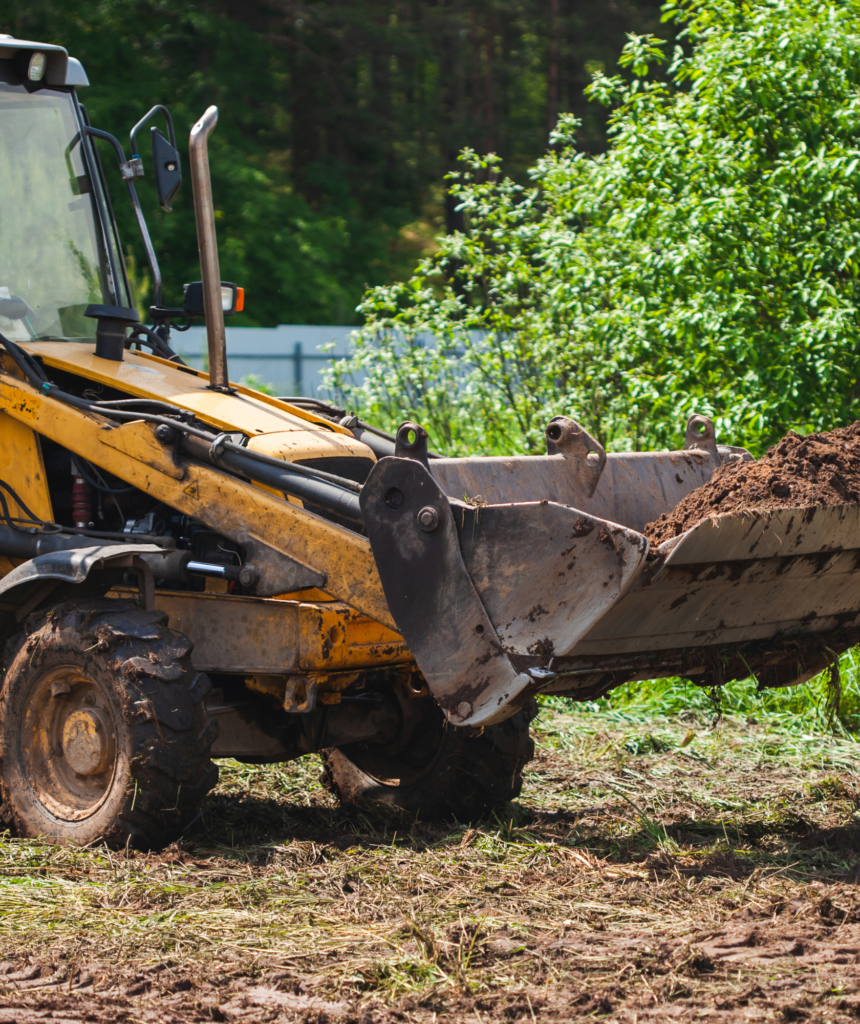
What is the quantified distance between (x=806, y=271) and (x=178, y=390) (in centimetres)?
445

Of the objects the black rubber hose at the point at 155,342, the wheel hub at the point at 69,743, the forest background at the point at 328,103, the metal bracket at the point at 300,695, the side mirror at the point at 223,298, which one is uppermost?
the forest background at the point at 328,103

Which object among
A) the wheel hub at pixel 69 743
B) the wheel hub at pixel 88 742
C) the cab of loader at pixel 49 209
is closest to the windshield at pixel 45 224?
the cab of loader at pixel 49 209

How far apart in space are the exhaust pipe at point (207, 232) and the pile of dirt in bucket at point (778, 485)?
2019 mm

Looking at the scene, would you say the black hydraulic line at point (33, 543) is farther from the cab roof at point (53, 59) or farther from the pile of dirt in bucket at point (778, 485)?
the pile of dirt in bucket at point (778, 485)

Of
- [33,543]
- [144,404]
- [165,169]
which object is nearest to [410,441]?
[144,404]

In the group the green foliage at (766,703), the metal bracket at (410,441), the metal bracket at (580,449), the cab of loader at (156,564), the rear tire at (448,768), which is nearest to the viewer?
the metal bracket at (410,441)

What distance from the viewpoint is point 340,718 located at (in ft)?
18.3

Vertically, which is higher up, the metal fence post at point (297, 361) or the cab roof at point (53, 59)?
the cab roof at point (53, 59)

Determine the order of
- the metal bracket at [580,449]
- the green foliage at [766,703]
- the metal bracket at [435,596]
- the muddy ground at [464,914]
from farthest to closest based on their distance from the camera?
the green foliage at [766,703] < the metal bracket at [580,449] < the metal bracket at [435,596] < the muddy ground at [464,914]

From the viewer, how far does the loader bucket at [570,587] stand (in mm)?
4129

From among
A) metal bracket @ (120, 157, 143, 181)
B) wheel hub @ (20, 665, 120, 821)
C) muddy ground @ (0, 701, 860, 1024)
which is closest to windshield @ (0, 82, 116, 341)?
metal bracket @ (120, 157, 143, 181)

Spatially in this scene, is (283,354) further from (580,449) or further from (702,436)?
(580,449)

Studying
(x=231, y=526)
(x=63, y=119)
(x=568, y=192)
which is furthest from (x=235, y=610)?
(x=568, y=192)

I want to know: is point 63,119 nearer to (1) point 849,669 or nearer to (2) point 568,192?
(1) point 849,669
